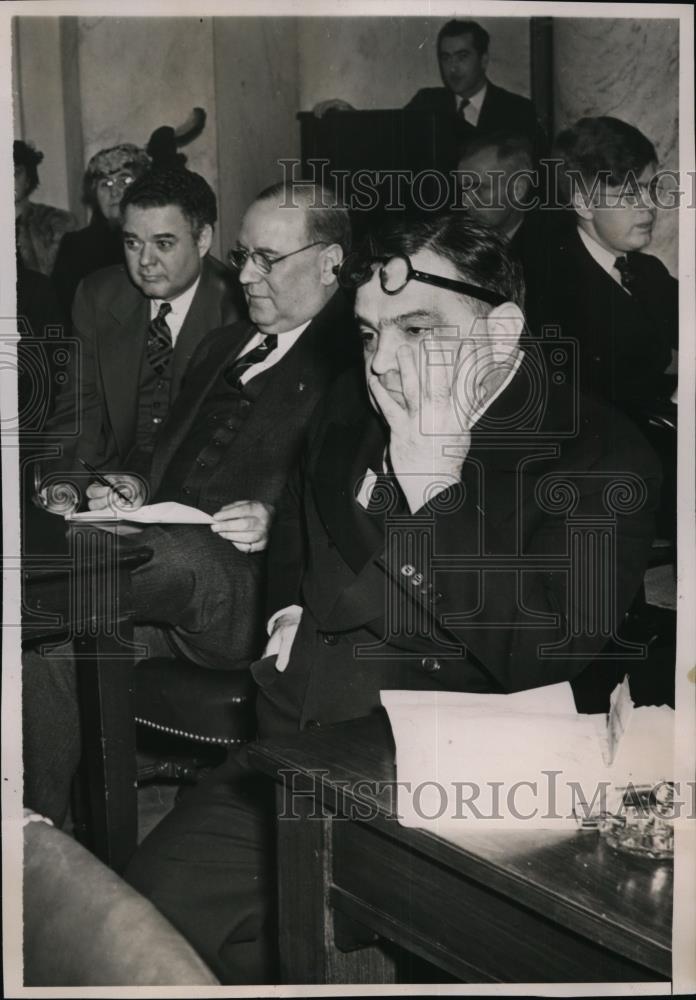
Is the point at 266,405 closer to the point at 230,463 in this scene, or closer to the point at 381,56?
the point at 230,463

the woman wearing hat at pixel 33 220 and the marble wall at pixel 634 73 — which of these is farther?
the woman wearing hat at pixel 33 220

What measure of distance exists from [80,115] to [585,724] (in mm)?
1743

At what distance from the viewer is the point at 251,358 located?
2672 mm

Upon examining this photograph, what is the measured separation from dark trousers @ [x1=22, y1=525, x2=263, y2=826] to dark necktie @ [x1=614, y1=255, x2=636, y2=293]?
1.00 meters

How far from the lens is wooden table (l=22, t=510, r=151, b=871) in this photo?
2.44 metres

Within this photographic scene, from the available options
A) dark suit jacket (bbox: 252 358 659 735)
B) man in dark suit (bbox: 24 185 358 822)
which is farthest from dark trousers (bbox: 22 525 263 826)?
dark suit jacket (bbox: 252 358 659 735)

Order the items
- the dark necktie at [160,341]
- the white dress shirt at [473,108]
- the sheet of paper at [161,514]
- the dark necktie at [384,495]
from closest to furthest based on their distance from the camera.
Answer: the dark necktie at [384,495]
the white dress shirt at [473,108]
the sheet of paper at [161,514]
the dark necktie at [160,341]

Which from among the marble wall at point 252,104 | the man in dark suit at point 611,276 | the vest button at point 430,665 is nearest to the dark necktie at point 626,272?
the man in dark suit at point 611,276

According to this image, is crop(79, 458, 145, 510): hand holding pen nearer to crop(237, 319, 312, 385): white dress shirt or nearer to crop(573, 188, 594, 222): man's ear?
crop(237, 319, 312, 385): white dress shirt

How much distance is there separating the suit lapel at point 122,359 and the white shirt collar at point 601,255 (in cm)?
105

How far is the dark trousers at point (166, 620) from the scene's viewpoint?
2.60 meters

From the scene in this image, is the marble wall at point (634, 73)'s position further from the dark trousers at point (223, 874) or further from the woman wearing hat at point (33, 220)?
the dark trousers at point (223, 874)

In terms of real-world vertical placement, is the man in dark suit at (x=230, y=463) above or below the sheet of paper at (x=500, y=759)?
above

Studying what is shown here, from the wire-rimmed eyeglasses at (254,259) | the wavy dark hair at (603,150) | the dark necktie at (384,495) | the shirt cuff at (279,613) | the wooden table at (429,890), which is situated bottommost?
the wooden table at (429,890)
